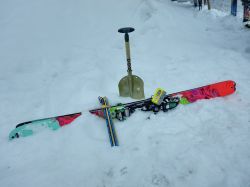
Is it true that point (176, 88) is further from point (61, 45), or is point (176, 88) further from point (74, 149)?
point (61, 45)

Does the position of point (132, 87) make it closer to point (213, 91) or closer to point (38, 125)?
point (213, 91)

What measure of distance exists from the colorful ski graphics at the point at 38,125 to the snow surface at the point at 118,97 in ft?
0.30

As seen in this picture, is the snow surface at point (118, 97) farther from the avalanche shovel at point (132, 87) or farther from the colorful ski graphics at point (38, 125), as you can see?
the avalanche shovel at point (132, 87)

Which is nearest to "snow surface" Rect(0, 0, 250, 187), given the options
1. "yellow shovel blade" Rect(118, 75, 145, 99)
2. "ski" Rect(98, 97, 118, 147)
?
"ski" Rect(98, 97, 118, 147)

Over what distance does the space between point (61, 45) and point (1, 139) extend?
166 inches

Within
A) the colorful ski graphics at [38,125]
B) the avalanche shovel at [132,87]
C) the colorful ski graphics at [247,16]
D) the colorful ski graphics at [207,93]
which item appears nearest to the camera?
the colorful ski graphics at [38,125]

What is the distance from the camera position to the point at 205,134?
119 inches

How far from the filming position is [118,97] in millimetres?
4109

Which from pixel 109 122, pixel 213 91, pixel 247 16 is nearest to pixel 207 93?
pixel 213 91

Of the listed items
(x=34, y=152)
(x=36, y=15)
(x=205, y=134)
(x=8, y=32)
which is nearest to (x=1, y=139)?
(x=34, y=152)

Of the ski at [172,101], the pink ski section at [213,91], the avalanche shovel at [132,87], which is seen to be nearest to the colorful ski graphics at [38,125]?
the ski at [172,101]

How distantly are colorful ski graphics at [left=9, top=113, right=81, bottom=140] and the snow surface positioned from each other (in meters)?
0.09

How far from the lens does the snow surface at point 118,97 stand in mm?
2648

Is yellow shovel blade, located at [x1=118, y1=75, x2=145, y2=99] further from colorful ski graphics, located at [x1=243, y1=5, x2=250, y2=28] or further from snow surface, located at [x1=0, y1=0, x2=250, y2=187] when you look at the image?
colorful ski graphics, located at [x1=243, y1=5, x2=250, y2=28]
